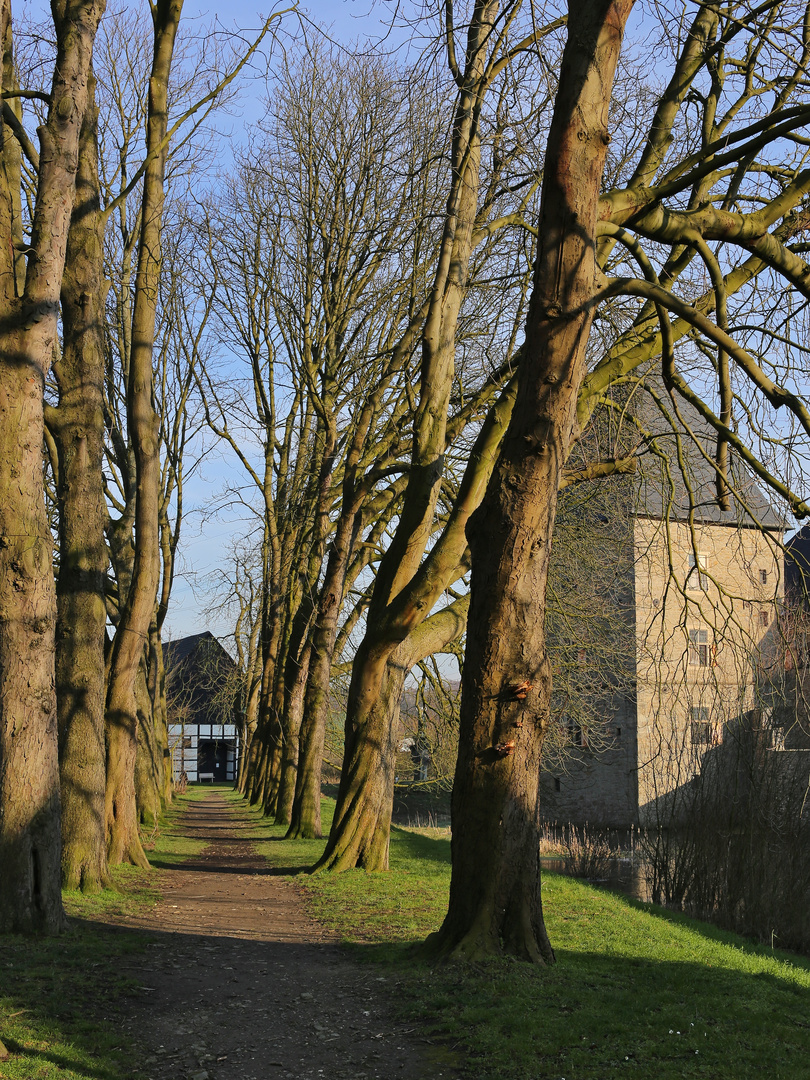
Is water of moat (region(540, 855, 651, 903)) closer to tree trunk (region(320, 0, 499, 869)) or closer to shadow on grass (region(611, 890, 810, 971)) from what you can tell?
shadow on grass (region(611, 890, 810, 971))

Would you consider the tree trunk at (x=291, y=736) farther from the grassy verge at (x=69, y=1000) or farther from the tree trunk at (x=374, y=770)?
the grassy verge at (x=69, y=1000)

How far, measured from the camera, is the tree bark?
9.09 m

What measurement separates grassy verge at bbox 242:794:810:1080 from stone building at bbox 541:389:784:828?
1485 millimetres

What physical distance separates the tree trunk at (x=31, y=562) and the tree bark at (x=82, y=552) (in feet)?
7.35

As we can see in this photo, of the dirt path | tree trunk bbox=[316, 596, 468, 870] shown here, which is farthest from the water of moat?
the dirt path

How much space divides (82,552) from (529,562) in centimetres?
540

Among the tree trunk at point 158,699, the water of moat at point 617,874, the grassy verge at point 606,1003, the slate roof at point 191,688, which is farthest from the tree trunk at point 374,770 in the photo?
the slate roof at point 191,688

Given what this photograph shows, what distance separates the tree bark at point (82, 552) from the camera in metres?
9.09

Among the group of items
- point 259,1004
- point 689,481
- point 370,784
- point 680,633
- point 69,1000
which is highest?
point 689,481

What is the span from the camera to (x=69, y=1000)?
538cm

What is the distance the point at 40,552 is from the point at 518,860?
A: 4.21m

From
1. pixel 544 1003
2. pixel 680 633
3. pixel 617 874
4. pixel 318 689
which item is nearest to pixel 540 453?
pixel 544 1003

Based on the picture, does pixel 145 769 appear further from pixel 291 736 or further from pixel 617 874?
pixel 617 874

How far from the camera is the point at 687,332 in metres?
8.57
